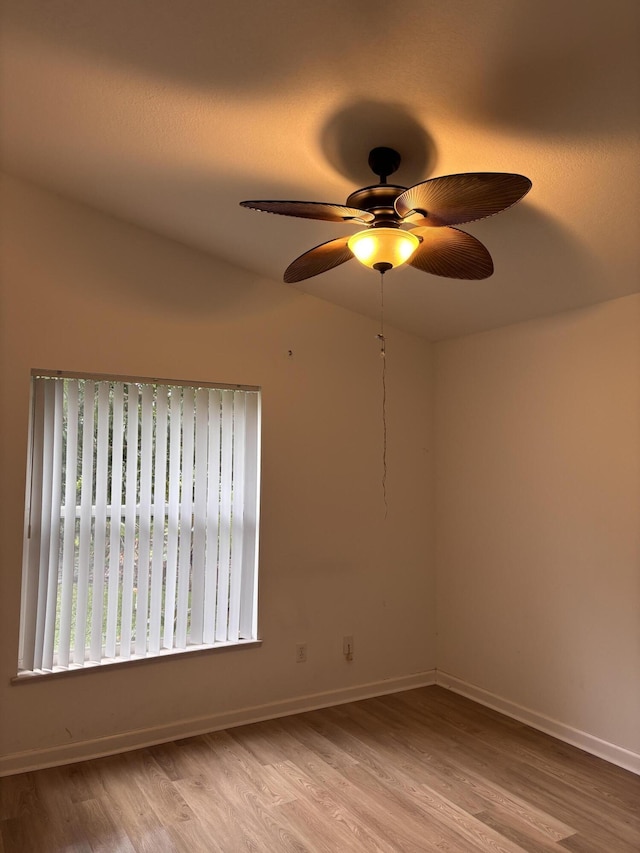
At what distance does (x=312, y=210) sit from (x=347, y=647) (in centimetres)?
277

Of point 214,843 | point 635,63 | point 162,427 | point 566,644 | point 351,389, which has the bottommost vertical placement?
point 214,843

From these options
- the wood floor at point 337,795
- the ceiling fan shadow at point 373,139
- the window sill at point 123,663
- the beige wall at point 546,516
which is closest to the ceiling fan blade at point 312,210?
the ceiling fan shadow at point 373,139

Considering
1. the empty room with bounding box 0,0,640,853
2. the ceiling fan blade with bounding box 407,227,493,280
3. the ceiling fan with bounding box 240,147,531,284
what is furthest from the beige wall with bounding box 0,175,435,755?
the ceiling fan blade with bounding box 407,227,493,280

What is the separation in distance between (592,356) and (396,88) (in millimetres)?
1874

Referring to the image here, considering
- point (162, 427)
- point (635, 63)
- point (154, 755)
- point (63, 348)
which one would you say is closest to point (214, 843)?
point (154, 755)

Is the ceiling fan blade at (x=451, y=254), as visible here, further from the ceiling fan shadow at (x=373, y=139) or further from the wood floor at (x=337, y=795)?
the wood floor at (x=337, y=795)

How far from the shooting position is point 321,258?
7.78ft

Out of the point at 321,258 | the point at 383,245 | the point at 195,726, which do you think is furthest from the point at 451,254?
the point at 195,726

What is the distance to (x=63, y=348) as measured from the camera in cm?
314

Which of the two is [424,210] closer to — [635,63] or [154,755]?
[635,63]

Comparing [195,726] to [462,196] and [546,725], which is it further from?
[462,196]

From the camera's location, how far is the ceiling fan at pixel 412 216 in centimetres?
174

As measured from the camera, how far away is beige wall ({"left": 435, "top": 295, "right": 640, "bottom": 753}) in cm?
311

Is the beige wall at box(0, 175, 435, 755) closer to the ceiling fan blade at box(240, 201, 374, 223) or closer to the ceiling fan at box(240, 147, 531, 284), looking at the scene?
the ceiling fan at box(240, 147, 531, 284)
